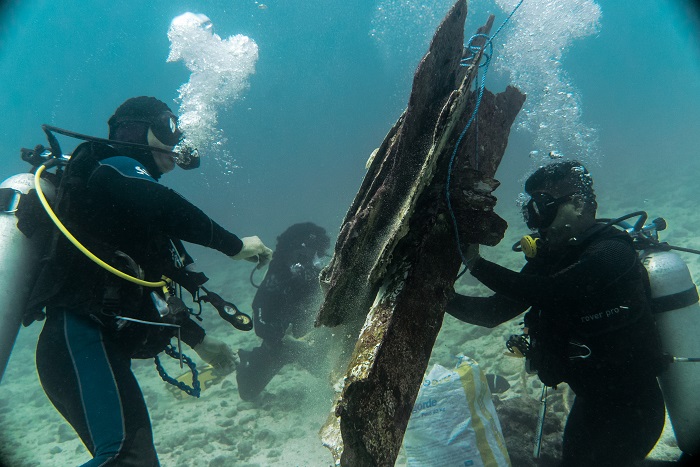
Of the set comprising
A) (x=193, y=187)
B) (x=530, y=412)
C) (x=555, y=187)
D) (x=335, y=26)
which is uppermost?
(x=335, y=26)

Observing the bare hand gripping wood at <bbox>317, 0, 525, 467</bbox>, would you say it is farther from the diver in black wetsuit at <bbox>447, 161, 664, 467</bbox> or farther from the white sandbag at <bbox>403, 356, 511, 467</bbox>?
the white sandbag at <bbox>403, 356, 511, 467</bbox>

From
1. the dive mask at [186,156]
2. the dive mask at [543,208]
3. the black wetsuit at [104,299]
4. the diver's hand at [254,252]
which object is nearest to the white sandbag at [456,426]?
the dive mask at [543,208]

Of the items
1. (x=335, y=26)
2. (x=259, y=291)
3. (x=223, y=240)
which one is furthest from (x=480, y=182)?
(x=335, y=26)

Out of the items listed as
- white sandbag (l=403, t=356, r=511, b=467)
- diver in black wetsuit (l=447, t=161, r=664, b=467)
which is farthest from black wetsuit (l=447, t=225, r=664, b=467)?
white sandbag (l=403, t=356, r=511, b=467)

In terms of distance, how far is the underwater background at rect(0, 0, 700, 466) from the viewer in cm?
801

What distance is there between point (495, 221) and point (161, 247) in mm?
2630

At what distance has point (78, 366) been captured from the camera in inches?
84.4

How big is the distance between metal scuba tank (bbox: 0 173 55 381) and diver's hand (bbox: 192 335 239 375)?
150 cm

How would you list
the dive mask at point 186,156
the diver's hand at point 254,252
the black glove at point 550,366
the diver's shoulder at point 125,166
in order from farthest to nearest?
the dive mask at point 186,156
the diver's hand at point 254,252
the black glove at point 550,366
the diver's shoulder at point 125,166

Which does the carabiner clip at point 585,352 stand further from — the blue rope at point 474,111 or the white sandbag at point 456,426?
the blue rope at point 474,111

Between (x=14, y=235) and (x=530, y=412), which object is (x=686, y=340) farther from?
(x=14, y=235)

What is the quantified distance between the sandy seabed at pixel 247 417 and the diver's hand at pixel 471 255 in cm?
290

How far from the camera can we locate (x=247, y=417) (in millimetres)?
7383

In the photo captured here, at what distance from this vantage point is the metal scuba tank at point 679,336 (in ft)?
8.58
